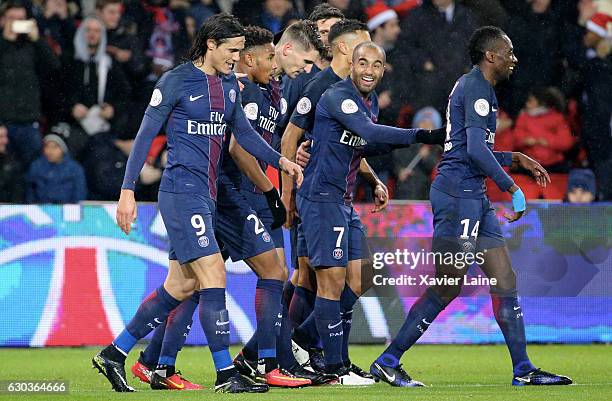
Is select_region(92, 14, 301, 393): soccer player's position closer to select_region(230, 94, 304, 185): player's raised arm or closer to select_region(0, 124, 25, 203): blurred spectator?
select_region(230, 94, 304, 185): player's raised arm

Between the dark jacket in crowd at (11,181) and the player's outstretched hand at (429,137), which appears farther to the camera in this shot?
the dark jacket in crowd at (11,181)

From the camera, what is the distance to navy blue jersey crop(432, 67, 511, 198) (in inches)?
323

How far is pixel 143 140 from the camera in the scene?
766cm

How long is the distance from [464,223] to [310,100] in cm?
Result: 136

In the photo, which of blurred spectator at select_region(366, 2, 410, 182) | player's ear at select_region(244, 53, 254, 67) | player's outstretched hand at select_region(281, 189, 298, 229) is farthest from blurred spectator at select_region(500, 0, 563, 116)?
player's ear at select_region(244, 53, 254, 67)

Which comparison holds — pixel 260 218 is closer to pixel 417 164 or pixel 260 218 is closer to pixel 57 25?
pixel 417 164

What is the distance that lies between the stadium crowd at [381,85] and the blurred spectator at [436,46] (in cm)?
1

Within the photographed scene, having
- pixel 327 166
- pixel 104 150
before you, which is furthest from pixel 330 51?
pixel 104 150

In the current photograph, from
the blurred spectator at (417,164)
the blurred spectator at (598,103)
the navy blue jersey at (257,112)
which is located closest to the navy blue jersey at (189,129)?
the navy blue jersey at (257,112)

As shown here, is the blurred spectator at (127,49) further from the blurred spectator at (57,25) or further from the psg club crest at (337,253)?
the psg club crest at (337,253)

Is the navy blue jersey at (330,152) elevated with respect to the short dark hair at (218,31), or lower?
lower

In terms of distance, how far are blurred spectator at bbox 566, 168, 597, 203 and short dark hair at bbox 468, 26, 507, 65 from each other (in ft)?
14.7

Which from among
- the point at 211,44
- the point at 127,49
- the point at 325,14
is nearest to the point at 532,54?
the point at 127,49

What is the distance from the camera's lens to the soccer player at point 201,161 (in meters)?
7.63
